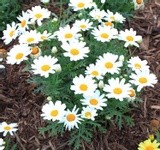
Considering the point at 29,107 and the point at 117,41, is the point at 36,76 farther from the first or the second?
the point at 117,41

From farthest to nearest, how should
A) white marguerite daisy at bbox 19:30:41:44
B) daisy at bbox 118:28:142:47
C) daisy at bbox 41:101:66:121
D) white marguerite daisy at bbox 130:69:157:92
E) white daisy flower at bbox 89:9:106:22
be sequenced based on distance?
white daisy flower at bbox 89:9:106:22 < daisy at bbox 118:28:142:47 < white marguerite daisy at bbox 19:30:41:44 < white marguerite daisy at bbox 130:69:157:92 < daisy at bbox 41:101:66:121

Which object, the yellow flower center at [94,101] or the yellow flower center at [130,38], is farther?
the yellow flower center at [130,38]

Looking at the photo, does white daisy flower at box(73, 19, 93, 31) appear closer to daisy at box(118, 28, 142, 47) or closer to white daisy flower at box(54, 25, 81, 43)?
white daisy flower at box(54, 25, 81, 43)

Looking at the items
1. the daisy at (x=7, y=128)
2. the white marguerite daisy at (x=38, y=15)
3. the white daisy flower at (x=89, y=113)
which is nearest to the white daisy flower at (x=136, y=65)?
the white daisy flower at (x=89, y=113)

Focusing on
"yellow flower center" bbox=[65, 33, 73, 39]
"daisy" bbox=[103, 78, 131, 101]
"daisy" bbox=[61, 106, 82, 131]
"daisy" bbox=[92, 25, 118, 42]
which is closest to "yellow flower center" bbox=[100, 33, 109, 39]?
"daisy" bbox=[92, 25, 118, 42]

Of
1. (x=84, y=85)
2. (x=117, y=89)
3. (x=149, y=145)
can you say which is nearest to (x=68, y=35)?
(x=84, y=85)

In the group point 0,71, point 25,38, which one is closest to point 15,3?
point 0,71

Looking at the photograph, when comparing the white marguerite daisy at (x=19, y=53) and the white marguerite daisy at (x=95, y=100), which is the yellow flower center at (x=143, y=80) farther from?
the white marguerite daisy at (x=19, y=53)
